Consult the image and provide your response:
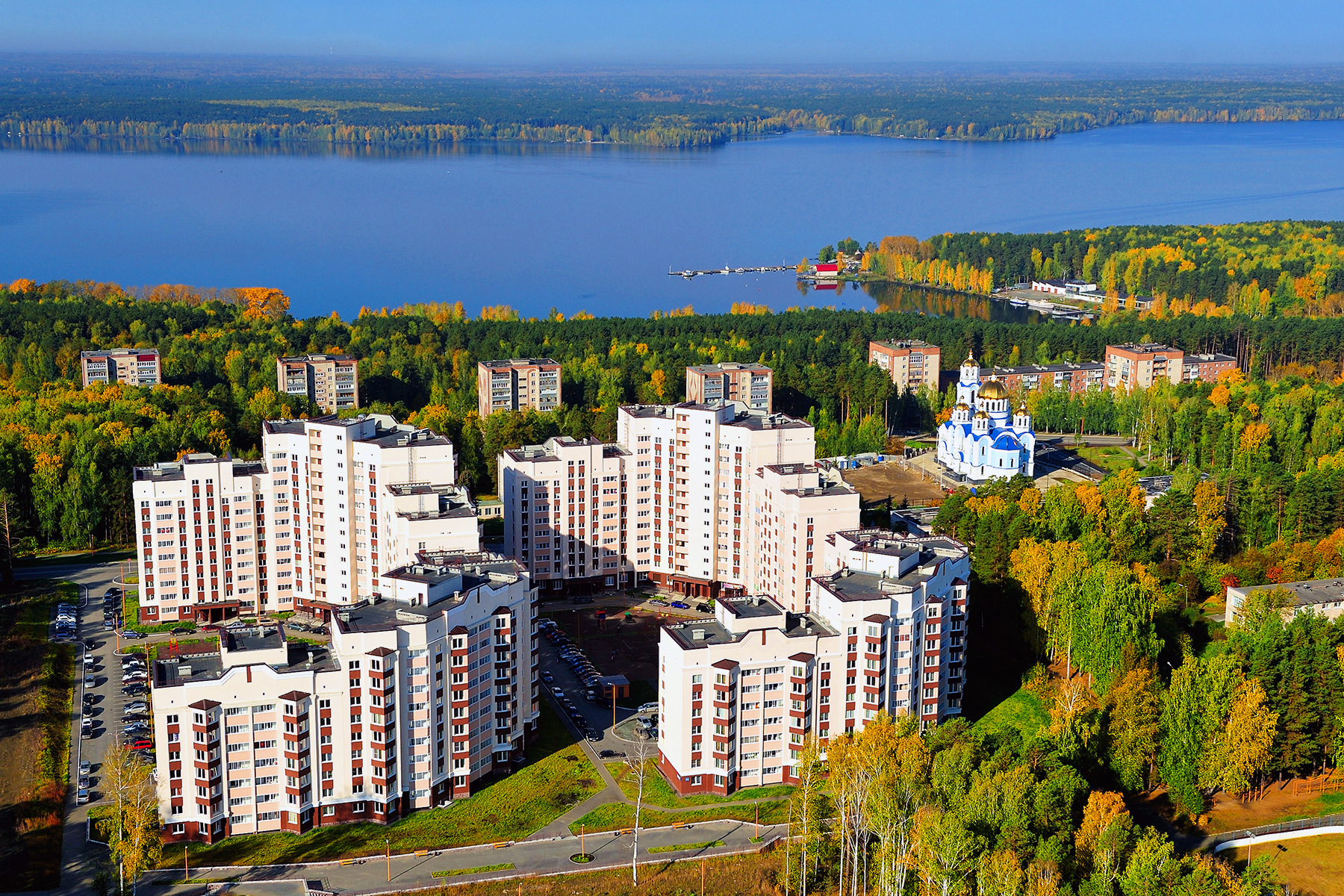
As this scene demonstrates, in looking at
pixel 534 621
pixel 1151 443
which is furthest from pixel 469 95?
pixel 534 621

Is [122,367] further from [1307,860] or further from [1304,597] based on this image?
[1307,860]

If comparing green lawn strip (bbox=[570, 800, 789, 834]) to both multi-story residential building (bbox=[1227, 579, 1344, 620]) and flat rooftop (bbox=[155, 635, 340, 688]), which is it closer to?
flat rooftop (bbox=[155, 635, 340, 688])

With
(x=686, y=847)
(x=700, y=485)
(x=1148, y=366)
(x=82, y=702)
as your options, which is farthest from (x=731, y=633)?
(x=1148, y=366)

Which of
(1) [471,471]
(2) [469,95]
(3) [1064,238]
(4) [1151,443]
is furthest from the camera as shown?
(2) [469,95]

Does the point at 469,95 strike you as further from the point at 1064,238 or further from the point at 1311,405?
the point at 1311,405

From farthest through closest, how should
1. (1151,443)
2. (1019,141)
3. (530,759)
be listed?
1. (1019,141)
2. (1151,443)
3. (530,759)

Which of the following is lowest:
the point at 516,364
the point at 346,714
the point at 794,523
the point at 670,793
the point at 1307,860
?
the point at 1307,860
